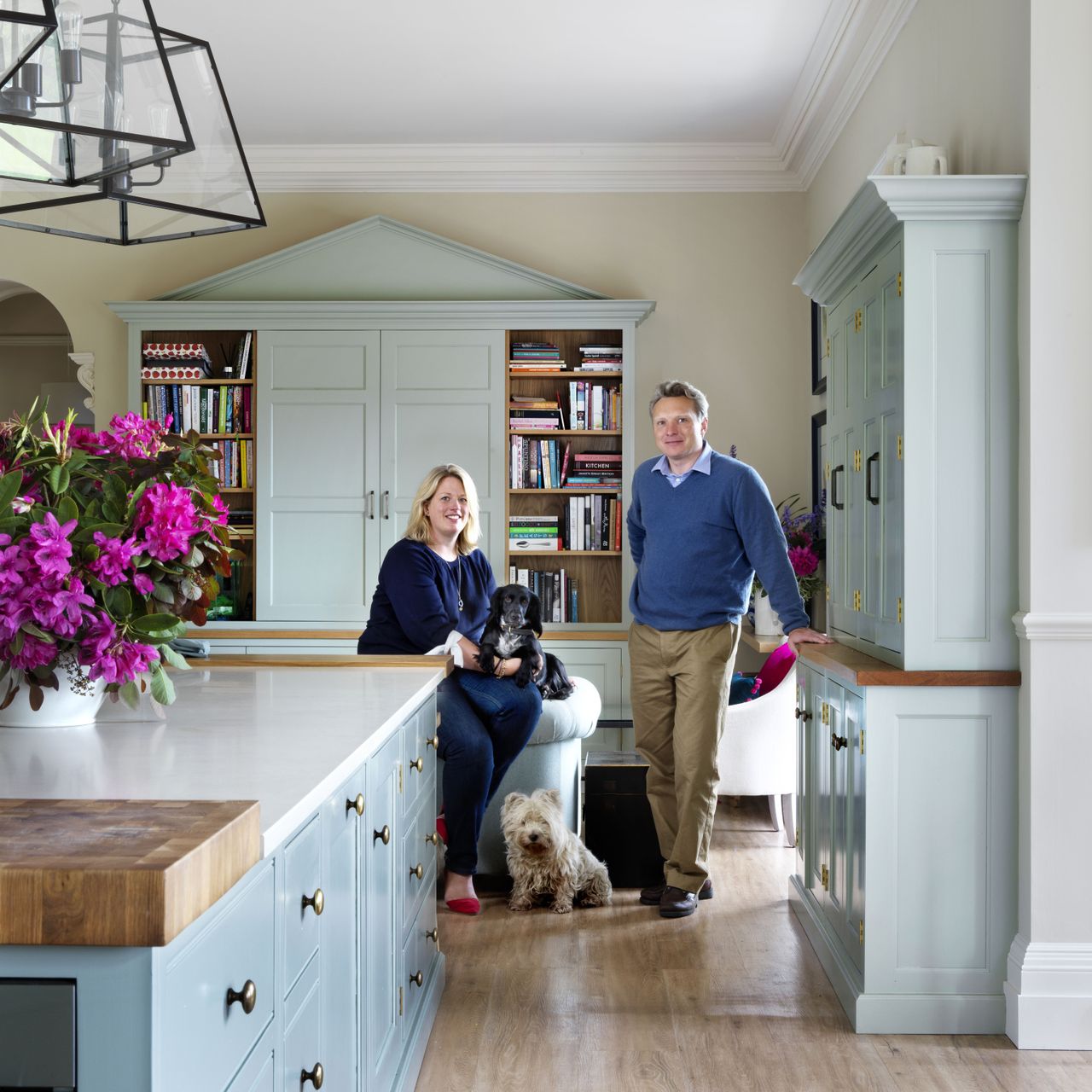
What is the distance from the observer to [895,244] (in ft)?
8.41

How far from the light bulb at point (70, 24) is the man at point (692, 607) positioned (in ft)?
6.83

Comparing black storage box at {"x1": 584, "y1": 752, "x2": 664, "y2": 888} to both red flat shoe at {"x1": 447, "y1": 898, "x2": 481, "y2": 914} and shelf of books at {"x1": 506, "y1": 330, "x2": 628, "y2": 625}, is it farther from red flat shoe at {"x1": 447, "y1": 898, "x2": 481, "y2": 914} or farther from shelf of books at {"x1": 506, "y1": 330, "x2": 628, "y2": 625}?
shelf of books at {"x1": 506, "y1": 330, "x2": 628, "y2": 625}

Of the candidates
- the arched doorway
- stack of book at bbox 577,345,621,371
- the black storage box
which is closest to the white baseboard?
the black storage box

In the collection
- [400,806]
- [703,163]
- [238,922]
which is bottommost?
[400,806]

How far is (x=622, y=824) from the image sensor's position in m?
3.61

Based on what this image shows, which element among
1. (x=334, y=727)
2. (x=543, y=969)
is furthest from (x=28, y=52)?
(x=543, y=969)

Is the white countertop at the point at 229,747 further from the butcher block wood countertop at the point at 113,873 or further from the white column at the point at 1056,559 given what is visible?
the white column at the point at 1056,559

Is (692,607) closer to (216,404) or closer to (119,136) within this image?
(119,136)

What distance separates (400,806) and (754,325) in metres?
3.88

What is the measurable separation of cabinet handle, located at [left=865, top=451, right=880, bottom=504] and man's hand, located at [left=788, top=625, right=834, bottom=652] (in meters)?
0.41

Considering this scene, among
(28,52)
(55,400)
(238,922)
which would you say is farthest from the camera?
(55,400)

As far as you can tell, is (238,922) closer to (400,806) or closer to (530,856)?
(400,806)

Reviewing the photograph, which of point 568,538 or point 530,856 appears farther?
point 568,538

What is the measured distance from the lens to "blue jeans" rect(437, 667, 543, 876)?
11.0ft
